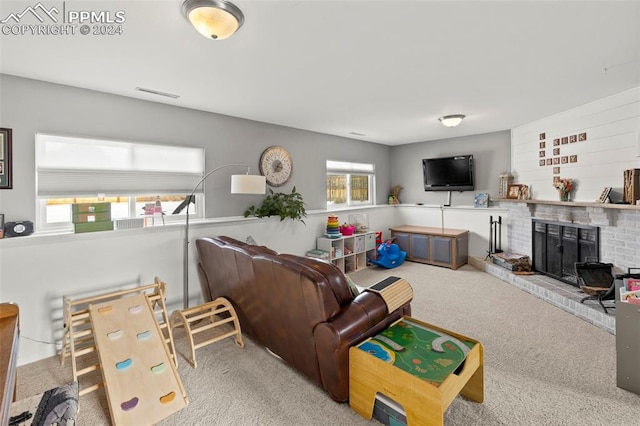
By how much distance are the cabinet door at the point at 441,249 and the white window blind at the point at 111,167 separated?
4.05m

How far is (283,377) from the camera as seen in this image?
2219mm

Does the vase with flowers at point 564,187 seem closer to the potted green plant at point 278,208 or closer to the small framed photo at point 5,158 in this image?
the potted green plant at point 278,208

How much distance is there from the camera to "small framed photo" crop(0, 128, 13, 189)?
8.02ft

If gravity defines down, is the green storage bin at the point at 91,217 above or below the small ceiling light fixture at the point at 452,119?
below

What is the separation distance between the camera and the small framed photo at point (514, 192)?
15.5 ft

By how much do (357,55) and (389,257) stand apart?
3.68m

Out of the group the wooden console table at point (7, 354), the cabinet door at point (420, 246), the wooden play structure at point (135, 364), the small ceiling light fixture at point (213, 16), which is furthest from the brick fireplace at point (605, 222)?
the wooden console table at point (7, 354)

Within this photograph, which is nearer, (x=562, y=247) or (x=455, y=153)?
(x=562, y=247)

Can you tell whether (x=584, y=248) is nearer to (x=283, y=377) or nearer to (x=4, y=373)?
(x=283, y=377)

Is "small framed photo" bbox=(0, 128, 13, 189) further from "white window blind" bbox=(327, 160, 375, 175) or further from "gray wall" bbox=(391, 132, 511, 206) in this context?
A: "gray wall" bbox=(391, 132, 511, 206)

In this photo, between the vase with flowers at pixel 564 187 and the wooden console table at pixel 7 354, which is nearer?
the wooden console table at pixel 7 354

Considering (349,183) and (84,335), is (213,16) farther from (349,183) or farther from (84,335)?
(349,183)

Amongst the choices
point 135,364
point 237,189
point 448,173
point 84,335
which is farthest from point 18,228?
point 448,173

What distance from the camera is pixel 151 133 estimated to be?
325cm
